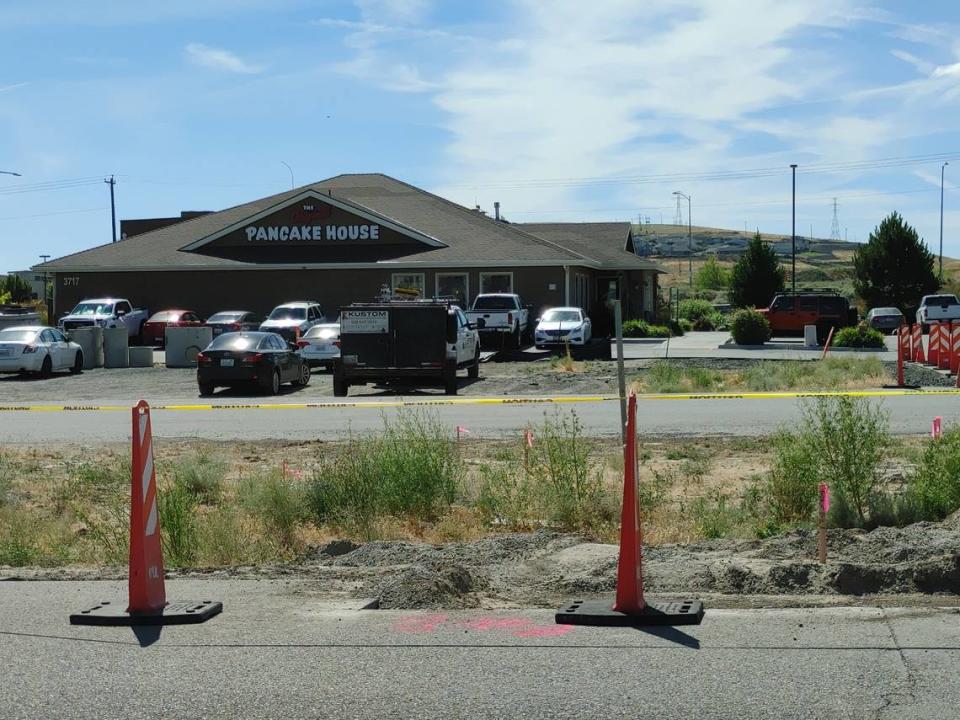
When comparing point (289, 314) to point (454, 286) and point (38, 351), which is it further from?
point (38, 351)

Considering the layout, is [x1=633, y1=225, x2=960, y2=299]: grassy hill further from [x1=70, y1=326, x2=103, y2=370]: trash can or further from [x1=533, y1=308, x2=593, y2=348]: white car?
[x1=70, y1=326, x2=103, y2=370]: trash can

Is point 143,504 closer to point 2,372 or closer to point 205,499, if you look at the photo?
point 205,499

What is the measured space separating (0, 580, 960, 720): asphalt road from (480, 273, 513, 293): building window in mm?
36893

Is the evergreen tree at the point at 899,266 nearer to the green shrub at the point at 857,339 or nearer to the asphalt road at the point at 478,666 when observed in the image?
the green shrub at the point at 857,339

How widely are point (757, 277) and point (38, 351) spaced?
46387mm

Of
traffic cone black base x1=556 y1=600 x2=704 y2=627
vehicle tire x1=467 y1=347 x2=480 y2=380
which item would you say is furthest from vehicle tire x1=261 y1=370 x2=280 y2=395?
traffic cone black base x1=556 y1=600 x2=704 y2=627

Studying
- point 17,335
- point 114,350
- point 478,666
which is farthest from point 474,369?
point 478,666

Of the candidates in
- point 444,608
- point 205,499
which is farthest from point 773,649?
point 205,499

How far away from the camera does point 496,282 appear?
1734 inches

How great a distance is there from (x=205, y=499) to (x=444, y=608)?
5343 mm

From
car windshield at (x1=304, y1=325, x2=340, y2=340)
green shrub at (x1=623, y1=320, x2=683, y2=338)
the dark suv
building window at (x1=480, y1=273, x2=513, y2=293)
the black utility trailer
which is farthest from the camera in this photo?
→ green shrub at (x1=623, y1=320, x2=683, y2=338)

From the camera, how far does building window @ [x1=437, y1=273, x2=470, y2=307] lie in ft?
145

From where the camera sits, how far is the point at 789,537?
8.77 m

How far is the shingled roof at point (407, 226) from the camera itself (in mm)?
43688
